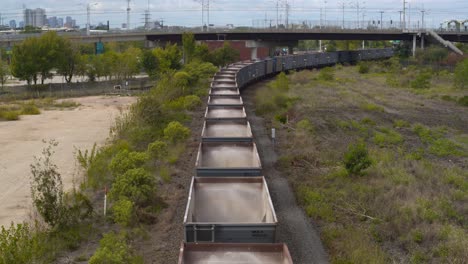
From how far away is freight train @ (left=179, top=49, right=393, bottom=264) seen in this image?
37.7ft

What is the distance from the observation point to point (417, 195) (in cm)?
2064

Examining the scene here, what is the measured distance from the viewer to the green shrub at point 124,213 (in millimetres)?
17141

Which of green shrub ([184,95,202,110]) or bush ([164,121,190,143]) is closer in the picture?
bush ([164,121,190,143])

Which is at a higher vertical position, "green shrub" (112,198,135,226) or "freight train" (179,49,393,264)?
"freight train" (179,49,393,264)

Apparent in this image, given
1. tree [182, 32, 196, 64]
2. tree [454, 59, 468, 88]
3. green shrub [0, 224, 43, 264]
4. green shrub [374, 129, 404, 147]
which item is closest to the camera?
green shrub [0, 224, 43, 264]

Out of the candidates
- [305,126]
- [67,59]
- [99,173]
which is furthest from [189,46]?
[99,173]

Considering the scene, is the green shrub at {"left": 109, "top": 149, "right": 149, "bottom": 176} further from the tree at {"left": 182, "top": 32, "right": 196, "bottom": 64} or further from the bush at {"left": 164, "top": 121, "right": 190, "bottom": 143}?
the tree at {"left": 182, "top": 32, "right": 196, "bottom": 64}

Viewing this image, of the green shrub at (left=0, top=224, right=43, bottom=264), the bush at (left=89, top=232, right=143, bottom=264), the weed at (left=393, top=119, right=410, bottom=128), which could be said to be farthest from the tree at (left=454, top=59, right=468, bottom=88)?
the green shrub at (left=0, top=224, right=43, bottom=264)

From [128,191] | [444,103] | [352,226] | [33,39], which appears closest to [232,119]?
[128,191]

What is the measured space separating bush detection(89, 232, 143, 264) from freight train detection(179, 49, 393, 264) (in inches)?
75.0

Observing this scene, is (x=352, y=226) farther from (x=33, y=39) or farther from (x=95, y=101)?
(x=33, y=39)

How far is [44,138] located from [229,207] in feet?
93.7

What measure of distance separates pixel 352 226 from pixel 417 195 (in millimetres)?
4347

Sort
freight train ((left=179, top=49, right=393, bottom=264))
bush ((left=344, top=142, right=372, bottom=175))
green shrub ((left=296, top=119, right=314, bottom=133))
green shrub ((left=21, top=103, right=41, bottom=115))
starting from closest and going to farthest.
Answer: freight train ((left=179, top=49, right=393, bottom=264))
bush ((left=344, top=142, right=372, bottom=175))
green shrub ((left=296, top=119, right=314, bottom=133))
green shrub ((left=21, top=103, right=41, bottom=115))
